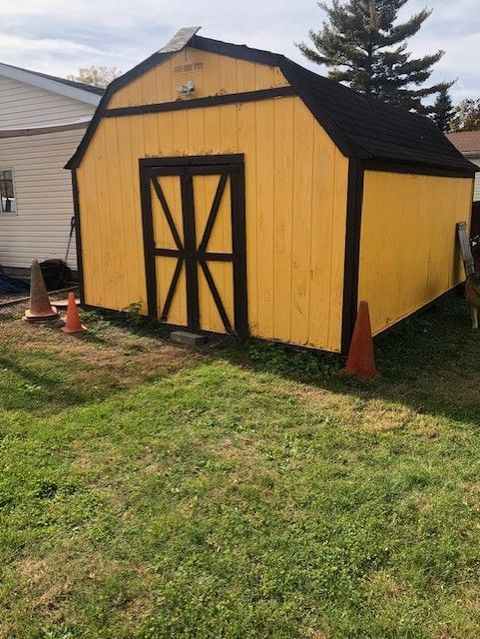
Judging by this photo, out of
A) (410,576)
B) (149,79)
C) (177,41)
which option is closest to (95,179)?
(149,79)

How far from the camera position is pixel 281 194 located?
5.85m

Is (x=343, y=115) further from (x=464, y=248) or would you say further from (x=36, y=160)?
(x=36, y=160)

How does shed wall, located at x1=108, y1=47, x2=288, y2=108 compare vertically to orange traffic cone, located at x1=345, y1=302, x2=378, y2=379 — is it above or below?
above

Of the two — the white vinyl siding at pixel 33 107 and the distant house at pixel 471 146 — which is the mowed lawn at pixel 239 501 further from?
the distant house at pixel 471 146

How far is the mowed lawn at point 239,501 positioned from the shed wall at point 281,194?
1.91 feet

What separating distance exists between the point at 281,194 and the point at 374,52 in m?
28.7

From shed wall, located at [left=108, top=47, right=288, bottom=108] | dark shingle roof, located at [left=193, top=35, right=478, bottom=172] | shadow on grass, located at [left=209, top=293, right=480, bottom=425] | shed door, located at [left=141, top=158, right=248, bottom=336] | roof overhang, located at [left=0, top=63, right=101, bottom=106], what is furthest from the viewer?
roof overhang, located at [left=0, top=63, right=101, bottom=106]

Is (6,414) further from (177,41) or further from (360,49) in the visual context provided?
(360,49)

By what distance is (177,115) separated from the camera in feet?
21.3

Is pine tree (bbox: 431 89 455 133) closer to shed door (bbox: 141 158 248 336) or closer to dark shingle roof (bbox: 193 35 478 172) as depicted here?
dark shingle roof (bbox: 193 35 478 172)

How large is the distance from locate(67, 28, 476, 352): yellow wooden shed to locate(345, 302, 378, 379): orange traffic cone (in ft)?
0.63

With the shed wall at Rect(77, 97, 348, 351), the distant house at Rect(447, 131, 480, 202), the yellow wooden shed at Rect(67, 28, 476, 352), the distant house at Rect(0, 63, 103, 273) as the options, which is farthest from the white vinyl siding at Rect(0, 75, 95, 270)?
the distant house at Rect(447, 131, 480, 202)

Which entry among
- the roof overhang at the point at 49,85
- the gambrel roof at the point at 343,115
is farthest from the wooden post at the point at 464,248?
the roof overhang at the point at 49,85

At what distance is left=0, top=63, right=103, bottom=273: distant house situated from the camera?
1073 centimetres
